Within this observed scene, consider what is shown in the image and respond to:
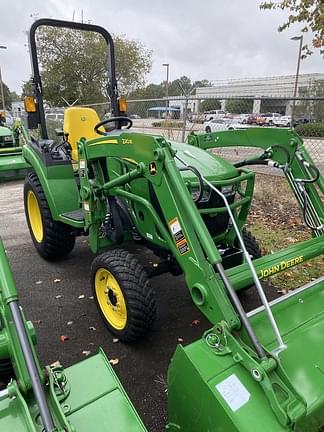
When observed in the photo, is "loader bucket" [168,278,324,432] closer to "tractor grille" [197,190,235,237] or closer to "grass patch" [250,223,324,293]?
"tractor grille" [197,190,235,237]

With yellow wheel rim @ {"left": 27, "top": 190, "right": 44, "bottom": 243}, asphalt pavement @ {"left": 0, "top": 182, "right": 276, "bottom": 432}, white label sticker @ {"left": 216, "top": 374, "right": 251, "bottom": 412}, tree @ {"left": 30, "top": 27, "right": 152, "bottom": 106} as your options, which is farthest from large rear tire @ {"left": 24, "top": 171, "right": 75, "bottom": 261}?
tree @ {"left": 30, "top": 27, "right": 152, "bottom": 106}

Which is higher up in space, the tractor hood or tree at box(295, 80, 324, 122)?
tree at box(295, 80, 324, 122)

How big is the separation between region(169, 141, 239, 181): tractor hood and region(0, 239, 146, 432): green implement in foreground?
157cm

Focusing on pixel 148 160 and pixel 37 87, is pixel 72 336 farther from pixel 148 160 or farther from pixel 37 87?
pixel 37 87

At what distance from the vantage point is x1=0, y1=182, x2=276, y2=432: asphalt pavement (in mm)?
2451

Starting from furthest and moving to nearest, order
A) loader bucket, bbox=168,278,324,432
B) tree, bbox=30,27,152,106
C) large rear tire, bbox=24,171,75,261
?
tree, bbox=30,27,152,106
large rear tire, bbox=24,171,75,261
loader bucket, bbox=168,278,324,432

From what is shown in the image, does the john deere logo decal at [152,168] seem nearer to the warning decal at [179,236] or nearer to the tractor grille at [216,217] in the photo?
the warning decal at [179,236]

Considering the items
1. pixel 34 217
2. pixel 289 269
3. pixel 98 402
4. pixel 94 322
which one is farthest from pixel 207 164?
pixel 34 217

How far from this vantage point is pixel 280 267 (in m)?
2.33

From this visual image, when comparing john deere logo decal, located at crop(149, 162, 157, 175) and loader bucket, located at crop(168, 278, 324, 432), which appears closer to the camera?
loader bucket, located at crop(168, 278, 324, 432)

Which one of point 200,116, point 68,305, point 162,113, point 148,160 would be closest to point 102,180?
point 148,160

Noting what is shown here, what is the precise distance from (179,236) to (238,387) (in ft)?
2.87

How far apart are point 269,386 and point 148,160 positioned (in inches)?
55.8

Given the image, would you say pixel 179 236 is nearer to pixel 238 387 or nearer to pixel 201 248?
pixel 201 248
